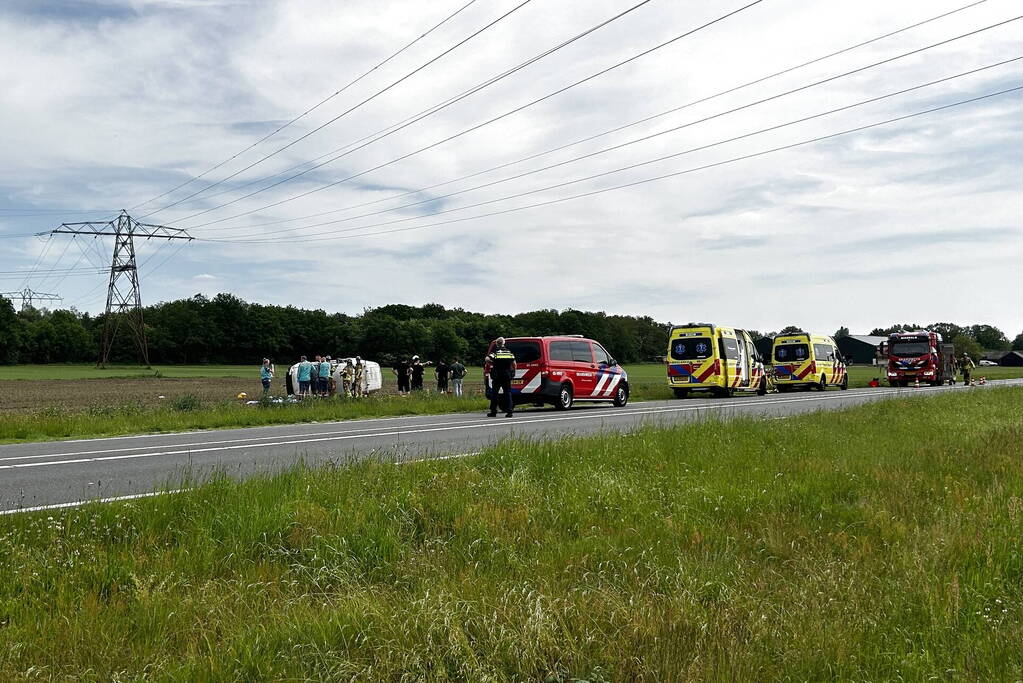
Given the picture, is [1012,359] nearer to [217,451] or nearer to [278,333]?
[278,333]

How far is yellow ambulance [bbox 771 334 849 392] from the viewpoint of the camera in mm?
39812

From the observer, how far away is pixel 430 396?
27.5 metres

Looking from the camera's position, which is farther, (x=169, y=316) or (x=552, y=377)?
(x=169, y=316)

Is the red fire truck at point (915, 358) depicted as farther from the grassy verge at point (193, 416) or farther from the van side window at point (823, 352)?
the grassy verge at point (193, 416)

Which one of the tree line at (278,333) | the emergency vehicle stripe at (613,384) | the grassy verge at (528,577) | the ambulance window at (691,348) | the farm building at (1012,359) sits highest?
the tree line at (278,333)

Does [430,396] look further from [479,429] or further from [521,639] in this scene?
[521,639]

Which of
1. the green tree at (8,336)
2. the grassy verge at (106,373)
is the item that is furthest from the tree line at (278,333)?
the grassy verge at (106,373)

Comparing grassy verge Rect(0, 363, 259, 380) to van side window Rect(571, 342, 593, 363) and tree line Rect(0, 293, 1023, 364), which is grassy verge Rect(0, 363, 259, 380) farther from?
van side window Rect(571, 342, 593, 363)

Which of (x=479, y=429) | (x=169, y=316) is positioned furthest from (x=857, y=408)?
(x=169, y=316)

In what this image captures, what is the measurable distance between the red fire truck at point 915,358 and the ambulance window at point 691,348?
17.9 m

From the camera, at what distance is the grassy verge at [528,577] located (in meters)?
4.12

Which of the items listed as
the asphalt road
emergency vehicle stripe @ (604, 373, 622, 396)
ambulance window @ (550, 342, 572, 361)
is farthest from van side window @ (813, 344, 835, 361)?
the asphalt road

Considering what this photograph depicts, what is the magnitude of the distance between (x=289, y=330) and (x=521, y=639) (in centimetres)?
12655

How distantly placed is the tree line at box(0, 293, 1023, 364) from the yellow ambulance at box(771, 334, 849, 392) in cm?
7174
